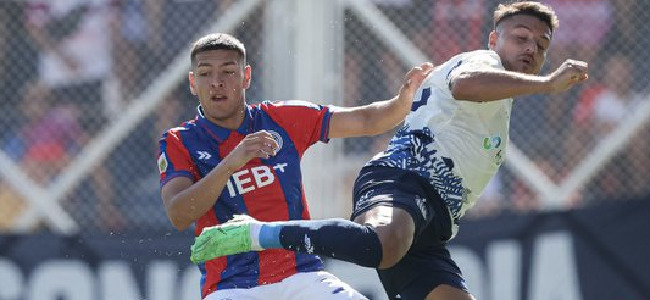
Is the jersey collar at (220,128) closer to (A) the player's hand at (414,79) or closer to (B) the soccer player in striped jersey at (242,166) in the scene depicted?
(B) the soccer player in striped jersey at (242,166)

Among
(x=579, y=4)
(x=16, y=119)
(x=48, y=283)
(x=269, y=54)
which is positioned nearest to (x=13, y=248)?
(x=48, y=283)

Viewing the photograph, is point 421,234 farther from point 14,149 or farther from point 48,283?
point 14,149

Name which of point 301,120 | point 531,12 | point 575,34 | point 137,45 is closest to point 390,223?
point 301,120

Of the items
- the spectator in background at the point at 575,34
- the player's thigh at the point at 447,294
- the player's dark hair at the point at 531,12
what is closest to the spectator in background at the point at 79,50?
the spectator in background at the point at 575,34

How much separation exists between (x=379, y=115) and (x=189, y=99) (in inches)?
123

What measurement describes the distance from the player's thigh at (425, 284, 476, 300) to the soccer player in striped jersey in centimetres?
37

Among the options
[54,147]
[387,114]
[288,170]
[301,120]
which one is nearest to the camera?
[288,170]

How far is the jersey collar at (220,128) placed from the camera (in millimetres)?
5691

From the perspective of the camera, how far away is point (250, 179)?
5578 millimetres

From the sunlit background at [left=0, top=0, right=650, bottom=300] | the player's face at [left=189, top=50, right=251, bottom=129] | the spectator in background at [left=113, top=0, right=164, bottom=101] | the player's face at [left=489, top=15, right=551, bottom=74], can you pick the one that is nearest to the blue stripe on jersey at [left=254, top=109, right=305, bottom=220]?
the player's face at [left=189, top=50, right=251, bottom=129]

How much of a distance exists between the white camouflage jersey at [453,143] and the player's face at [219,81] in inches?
28.5

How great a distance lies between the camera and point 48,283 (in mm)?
8305

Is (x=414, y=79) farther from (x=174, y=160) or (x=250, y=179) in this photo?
(x=174, y=160)

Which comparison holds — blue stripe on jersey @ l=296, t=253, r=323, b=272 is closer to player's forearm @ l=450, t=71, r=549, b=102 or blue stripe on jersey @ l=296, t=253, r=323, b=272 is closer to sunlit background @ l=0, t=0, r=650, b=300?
player's forearm @ l=450, t=71, r=549, b=102
